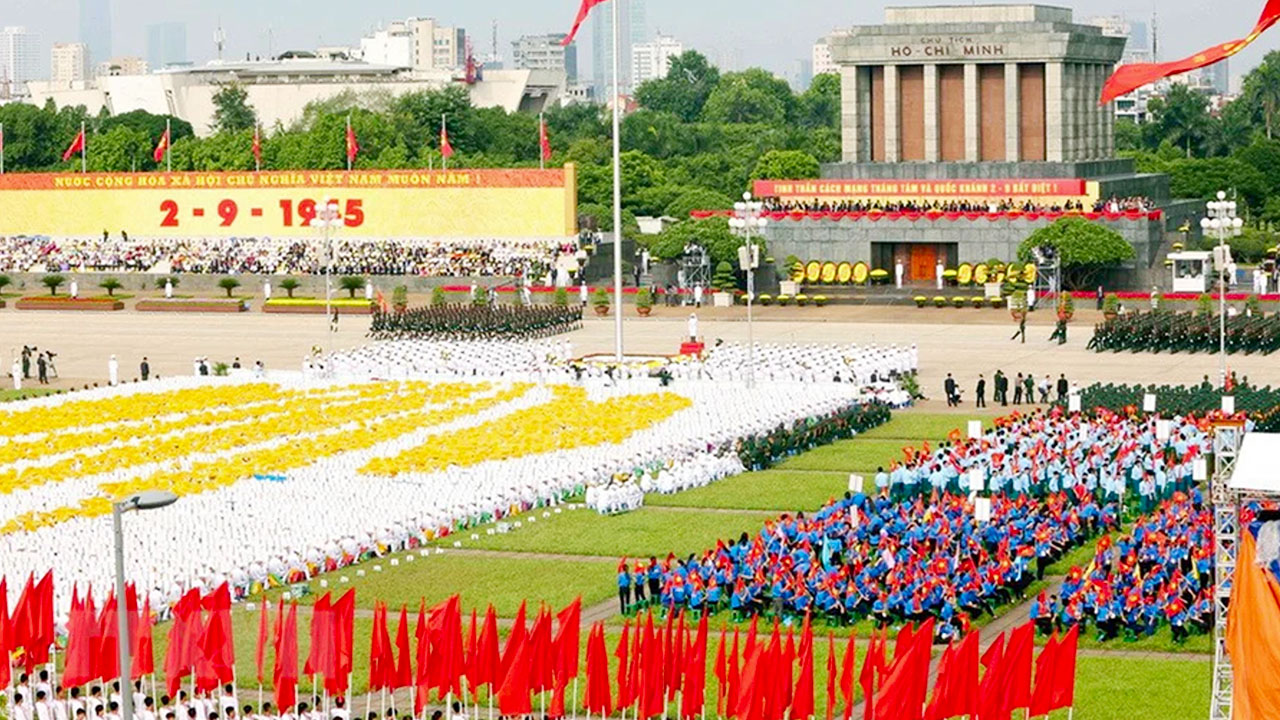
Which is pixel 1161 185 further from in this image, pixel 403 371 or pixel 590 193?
pixel 403 371

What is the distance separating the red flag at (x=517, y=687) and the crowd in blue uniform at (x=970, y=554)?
20.1 ft

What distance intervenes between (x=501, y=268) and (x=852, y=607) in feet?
174

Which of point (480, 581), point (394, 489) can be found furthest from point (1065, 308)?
point (480, 581)

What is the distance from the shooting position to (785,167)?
10612 cm

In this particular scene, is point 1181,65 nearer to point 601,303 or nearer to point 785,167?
point 601,303

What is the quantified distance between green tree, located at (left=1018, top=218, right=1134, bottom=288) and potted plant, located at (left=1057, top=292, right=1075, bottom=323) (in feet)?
11.4

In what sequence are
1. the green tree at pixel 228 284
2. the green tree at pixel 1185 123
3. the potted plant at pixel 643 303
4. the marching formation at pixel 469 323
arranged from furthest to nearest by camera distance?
the green tree at pixel 1185 123 → the green tree at pixel 228 284 → the potted plant at pixel 643 303 → the marching formation at pixel 469 323

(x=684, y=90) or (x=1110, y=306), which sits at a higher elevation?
(x=684, y=90)

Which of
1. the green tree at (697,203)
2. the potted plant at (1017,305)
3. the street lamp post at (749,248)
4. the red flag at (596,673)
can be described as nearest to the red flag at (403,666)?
the red flag at (596,673)

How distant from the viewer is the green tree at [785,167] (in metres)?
106

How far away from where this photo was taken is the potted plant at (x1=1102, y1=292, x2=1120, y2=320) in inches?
2555

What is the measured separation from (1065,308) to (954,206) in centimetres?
1420

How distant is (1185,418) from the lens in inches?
1734

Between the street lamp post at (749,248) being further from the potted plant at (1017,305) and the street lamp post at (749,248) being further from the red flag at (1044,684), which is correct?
the red flag at (1044,684)
